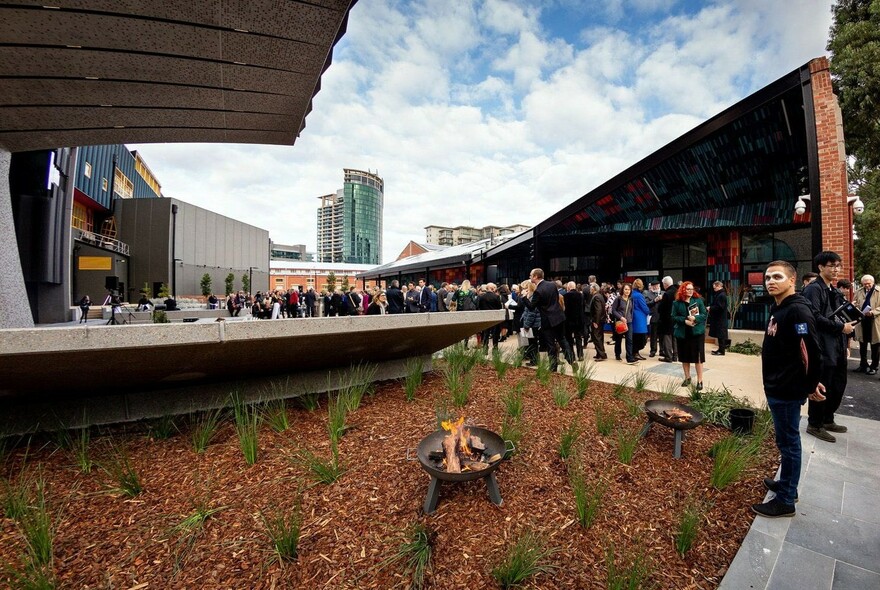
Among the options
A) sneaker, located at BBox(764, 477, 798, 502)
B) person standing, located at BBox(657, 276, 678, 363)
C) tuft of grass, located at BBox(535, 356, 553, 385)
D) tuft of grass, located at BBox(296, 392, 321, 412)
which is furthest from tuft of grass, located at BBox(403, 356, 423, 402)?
person standing, located at BBox(657, 276, 678, 363)

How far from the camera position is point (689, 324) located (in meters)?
5.30

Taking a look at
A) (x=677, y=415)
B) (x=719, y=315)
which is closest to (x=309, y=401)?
(x=677, y=415)

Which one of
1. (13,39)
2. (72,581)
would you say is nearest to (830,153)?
(72,581)

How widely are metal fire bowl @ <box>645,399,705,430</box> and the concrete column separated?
9.61 m

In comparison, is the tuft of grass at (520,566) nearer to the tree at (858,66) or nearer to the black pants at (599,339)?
the black pants at (599,339)

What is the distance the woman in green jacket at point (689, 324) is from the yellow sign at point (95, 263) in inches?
1562

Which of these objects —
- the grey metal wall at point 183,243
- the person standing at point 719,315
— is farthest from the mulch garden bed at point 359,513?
the grey metal wall at point 183,243

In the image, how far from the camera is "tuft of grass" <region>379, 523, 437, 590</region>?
2.05 meters

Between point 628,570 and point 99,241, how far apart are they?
41010 mm

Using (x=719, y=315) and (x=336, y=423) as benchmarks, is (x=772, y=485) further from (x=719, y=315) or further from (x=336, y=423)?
(x=719, y=315)

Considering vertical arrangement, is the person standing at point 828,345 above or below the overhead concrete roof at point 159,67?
below

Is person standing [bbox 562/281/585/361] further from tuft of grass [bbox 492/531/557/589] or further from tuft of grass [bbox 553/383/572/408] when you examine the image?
tuft of grass [bbox 492/531/557/589]

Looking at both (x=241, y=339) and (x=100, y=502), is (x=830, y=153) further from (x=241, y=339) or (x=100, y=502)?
(x=100, y=502)

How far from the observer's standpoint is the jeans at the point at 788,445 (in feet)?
8.59
